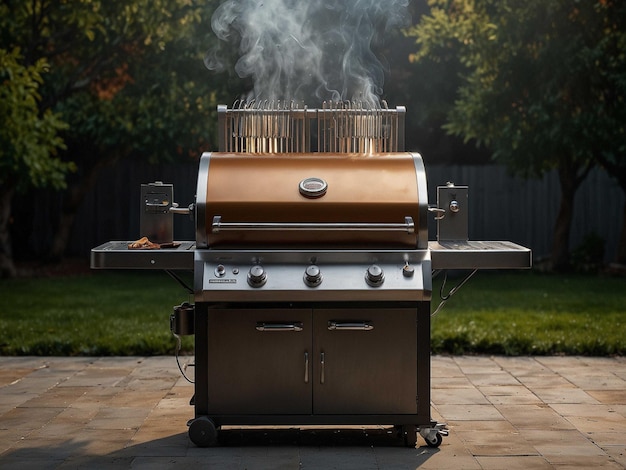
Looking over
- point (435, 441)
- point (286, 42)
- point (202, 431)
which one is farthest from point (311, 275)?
point (286, 42)

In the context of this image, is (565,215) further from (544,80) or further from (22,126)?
(22,126)

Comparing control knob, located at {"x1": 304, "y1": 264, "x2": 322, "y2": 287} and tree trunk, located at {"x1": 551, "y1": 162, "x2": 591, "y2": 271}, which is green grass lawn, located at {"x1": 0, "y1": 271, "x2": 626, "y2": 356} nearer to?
tree trunk, located at {"x1": 551, "y1": 162, "x2": 591, "y2": 271}

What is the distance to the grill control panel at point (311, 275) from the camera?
4887mm

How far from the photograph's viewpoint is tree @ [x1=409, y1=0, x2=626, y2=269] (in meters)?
13.1

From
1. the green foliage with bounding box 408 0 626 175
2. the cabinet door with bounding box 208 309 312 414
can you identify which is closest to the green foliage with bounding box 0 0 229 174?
the green foliage with bounding box 408 0 626 175

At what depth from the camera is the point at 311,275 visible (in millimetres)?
4867

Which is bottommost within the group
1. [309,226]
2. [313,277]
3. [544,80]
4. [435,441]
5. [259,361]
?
[435,441]

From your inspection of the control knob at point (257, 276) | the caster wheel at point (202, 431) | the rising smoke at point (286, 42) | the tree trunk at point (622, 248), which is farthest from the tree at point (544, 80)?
the caster wheel at point (202, 431)

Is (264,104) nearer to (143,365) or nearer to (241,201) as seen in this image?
(241,201)

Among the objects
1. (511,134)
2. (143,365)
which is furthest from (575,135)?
(143,365)

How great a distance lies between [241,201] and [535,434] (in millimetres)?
1917

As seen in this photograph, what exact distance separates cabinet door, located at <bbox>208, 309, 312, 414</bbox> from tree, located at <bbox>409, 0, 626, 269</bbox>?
8.77 metres

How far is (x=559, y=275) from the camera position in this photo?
14.5 metres

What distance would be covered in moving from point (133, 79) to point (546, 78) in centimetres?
574
